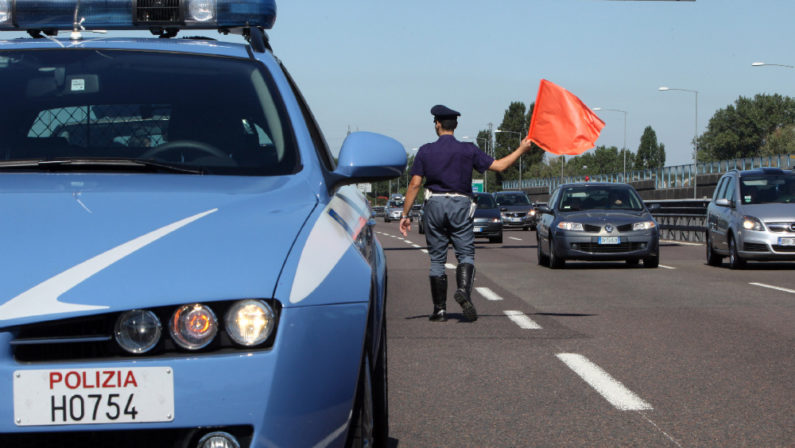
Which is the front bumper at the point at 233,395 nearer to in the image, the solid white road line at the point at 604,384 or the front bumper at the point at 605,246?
the solid white road line at the point at 604,384

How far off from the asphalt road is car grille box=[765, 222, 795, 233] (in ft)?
14.1

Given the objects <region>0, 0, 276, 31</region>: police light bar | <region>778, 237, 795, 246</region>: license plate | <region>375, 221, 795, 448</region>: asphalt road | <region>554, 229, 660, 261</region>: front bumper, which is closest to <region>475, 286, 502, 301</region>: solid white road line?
<region>375, 221, 795, 448</region>: asphalt road

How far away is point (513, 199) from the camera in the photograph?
1859 inches

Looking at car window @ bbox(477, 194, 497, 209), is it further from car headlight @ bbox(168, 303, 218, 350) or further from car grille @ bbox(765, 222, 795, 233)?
car headlight @ bbox(168, 303, 218, 350)

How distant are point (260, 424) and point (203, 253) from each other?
479mm

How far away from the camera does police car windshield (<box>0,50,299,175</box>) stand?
401 cm

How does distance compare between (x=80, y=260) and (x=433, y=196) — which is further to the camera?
(x=433, y=196)

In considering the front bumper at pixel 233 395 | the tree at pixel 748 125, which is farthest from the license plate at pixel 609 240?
the tree at pixel 748 125

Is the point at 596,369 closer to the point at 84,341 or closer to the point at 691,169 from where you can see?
the point at 84,341

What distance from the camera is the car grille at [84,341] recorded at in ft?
8.96

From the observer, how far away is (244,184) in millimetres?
3689

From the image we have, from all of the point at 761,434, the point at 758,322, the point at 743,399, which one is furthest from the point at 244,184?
the point at 758,322

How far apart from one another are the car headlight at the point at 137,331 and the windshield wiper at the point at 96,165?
42.1 inches

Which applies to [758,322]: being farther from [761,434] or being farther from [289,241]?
[289,241]
